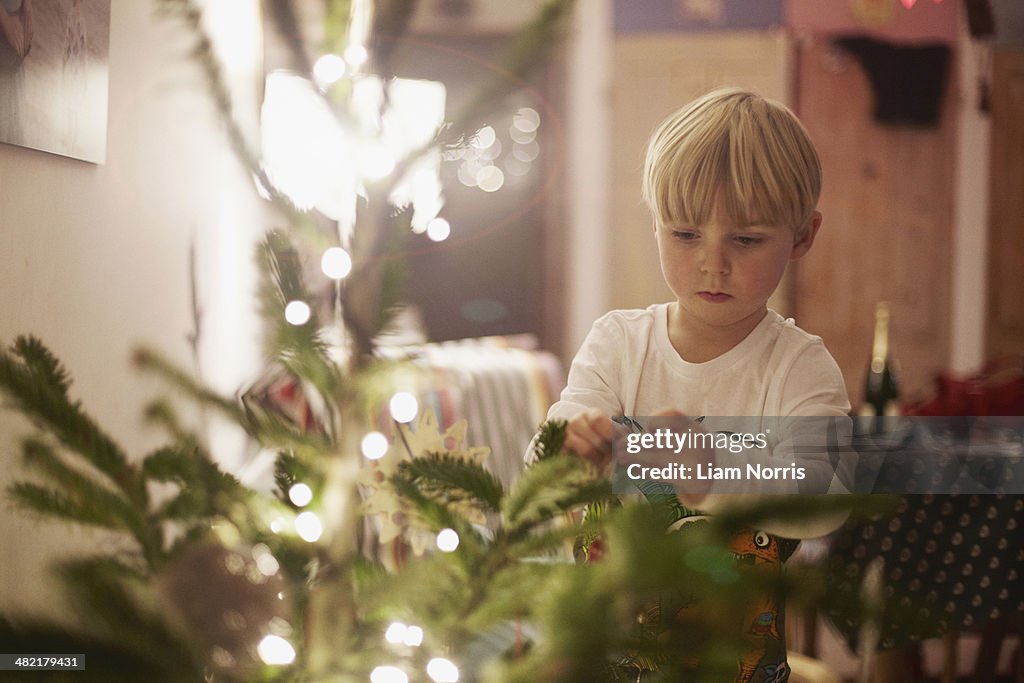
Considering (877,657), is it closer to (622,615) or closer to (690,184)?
(690,184)

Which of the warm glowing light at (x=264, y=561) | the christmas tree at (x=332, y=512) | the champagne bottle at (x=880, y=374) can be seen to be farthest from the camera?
the champagne bottle at (x=880, y=374)

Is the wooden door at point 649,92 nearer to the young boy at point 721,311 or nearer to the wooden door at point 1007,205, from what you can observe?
the young boy at point 721,311

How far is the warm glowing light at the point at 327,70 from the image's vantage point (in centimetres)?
47

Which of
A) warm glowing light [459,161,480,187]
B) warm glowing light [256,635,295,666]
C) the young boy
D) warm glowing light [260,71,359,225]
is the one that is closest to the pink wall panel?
the young boy

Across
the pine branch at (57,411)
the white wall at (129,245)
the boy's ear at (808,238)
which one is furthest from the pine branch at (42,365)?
the boy's ear at (808,238)

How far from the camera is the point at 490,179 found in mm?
694

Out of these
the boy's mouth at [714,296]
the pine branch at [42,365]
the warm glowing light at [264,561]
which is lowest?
the warm glowing light at [264,561]

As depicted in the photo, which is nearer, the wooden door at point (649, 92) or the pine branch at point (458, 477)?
the pine branch at point (458, 477)

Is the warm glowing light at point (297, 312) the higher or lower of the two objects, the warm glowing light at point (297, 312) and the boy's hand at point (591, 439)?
the higher

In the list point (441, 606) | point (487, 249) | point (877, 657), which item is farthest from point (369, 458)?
point (877, 657)

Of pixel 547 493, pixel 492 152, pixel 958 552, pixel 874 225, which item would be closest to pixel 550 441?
pixel 547 493

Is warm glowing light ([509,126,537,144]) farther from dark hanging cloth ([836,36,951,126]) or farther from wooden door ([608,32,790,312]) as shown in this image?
dark hanging cloth ([836,36,951,126])

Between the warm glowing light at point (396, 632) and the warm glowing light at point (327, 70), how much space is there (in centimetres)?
30

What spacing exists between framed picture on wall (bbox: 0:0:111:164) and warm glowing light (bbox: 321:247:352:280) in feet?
1.10
